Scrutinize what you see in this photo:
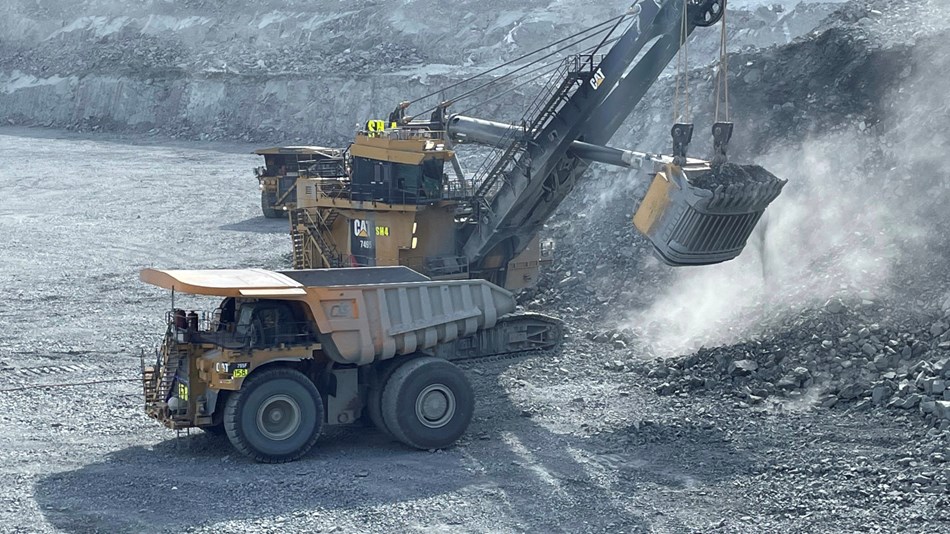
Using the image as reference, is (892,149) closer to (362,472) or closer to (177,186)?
(362,472)

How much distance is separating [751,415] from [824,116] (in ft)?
29.1

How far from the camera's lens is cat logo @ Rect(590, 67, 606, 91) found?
17.0 meters

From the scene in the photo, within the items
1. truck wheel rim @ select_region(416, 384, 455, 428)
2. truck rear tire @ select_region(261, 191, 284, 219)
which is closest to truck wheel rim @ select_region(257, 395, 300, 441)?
truck wheel rim @ select_region(416, 384, 455, 428)

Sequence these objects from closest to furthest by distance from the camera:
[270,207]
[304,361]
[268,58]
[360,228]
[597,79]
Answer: [304,361], [597,79], [360,228], [270,207], [268,58]

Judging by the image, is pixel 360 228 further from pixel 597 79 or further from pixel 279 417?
pixel 279 417

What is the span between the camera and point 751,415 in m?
14.7

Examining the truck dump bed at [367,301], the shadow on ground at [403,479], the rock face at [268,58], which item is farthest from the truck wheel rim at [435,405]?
the rock face at [268,58]

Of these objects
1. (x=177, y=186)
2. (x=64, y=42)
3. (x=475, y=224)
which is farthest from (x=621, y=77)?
(x=64, y=42)

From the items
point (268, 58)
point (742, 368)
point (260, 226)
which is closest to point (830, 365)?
point (742, 368)

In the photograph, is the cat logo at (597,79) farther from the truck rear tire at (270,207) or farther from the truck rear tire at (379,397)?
the truck rear tire at (270,207)

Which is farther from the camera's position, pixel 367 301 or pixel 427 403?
pixel 427 403

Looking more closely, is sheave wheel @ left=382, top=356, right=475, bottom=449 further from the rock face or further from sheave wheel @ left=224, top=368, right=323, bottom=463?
the rock face

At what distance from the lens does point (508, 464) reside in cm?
1327

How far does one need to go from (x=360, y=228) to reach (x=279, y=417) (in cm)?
552
